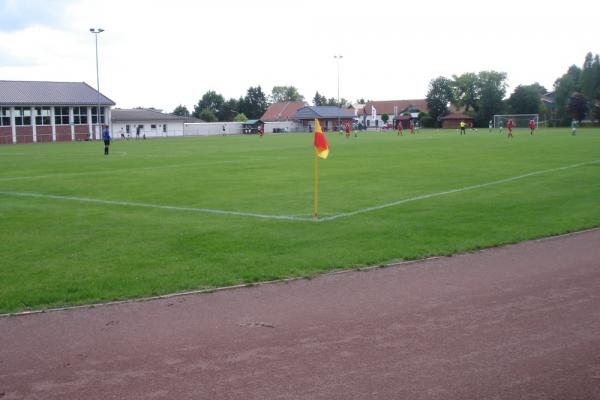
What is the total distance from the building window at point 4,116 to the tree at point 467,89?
306ft

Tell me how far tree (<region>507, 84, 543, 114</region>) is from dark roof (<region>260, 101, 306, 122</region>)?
175ft

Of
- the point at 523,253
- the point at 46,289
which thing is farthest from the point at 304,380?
the point at 523,253

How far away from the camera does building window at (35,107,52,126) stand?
280ft

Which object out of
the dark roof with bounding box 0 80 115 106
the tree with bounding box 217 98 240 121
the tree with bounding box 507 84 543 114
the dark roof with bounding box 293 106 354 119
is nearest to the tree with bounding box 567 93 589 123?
the tree with bounding box 507 84 543 114

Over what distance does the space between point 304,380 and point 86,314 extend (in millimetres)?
3198

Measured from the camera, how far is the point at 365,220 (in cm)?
1339

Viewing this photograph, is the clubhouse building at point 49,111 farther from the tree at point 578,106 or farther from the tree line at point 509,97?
the tree at point 578,106

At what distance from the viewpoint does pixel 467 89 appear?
5546 inches

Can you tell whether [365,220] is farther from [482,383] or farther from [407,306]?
[482,383]

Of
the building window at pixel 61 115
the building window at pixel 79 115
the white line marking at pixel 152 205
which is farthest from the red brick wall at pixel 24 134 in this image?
the white line marking at pixel 152 205

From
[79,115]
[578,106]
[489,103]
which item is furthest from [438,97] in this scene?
[79,115]

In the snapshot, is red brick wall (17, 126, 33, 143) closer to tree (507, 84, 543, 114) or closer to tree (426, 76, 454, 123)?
tree (426, 76, 454, 123)

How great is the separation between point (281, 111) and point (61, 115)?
76.5 metres

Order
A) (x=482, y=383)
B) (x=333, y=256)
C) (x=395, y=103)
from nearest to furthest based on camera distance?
(x=482, y=383)
(x=333, y=256)
(x=395, y=103)
